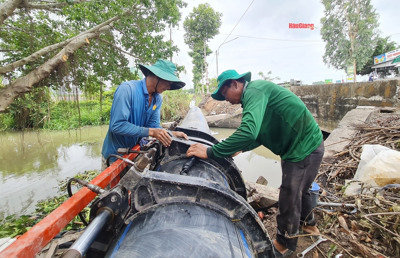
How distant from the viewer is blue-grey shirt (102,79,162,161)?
6.38 feet

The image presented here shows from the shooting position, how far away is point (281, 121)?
1710 mm

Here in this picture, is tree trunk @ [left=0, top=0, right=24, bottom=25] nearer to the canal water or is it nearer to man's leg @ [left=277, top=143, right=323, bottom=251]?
the canal water

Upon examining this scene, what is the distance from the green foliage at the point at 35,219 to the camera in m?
2.54

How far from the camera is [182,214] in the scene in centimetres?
89

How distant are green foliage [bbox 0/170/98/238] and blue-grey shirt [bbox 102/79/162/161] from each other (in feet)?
4.29

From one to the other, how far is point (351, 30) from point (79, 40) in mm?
24993

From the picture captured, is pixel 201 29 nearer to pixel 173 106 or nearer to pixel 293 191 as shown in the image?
pixel 173 106

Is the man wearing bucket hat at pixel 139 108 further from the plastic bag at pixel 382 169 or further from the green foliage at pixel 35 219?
the plastic bag at pixel 382 169

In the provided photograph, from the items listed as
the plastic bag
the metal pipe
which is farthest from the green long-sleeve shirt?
the plastic bag

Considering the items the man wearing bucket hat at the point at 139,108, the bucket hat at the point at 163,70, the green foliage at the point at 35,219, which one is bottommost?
the green foliage at the point at 35,219

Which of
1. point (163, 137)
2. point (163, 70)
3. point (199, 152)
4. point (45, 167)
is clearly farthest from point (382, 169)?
point (45, 167)

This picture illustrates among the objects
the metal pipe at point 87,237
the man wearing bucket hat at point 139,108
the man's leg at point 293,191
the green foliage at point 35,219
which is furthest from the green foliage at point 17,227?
the man's leg at point 293,191

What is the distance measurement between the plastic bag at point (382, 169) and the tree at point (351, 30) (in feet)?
74.5

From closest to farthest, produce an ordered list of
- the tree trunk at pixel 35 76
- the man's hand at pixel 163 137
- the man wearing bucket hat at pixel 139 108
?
the man's hand at pixel 163 137
the man wearing bucket hat at pixel 139 108
the tree trunk at pixel 35 76
